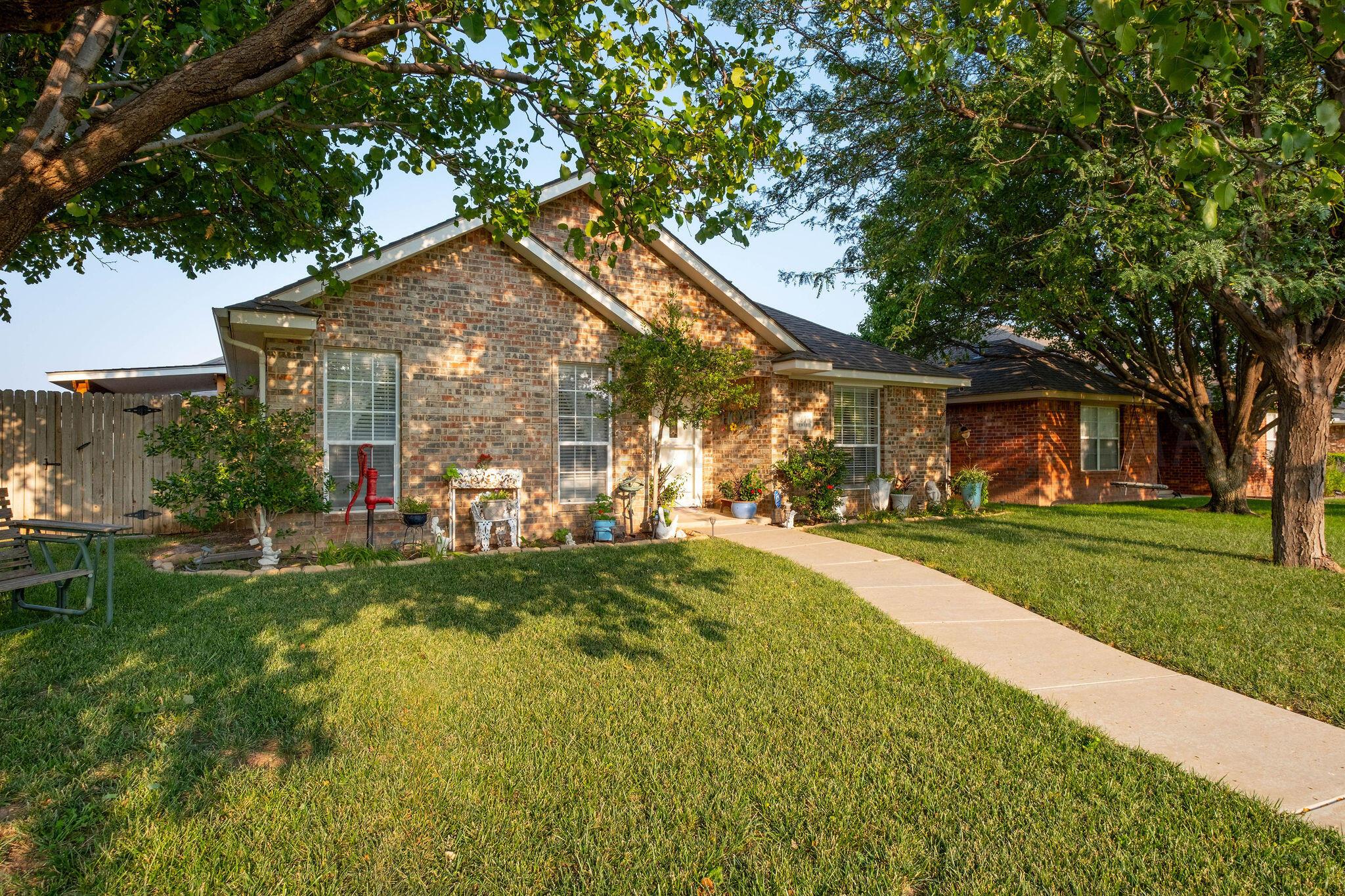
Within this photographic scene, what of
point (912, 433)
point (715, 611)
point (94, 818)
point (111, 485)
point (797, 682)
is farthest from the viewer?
point (912, 433)

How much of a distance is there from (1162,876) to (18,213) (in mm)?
5566

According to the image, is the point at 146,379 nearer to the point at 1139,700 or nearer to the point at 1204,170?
the point at 1139,700

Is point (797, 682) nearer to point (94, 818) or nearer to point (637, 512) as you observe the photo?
point (94, 818)

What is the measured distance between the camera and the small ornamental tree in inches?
321

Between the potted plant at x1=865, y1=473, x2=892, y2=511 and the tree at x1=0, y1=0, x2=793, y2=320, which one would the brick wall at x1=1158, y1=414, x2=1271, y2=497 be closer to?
the potted plant at x1=865, y1=473, x2=892, y2=511

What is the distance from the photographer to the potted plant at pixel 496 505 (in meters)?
9.95

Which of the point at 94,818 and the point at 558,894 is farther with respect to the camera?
the point at 94,818

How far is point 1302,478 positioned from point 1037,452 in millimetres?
8999

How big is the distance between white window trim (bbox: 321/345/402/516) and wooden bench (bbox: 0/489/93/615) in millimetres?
3549

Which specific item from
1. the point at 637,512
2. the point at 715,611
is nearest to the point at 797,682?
the point at 715,611

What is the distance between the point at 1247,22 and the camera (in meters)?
2.49

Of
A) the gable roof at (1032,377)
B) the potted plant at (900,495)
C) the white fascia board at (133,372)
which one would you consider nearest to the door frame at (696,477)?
the potted plant at (900,495)

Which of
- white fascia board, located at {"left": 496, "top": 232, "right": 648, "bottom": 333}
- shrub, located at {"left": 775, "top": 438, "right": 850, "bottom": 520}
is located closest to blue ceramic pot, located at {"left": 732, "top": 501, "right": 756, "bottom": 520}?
shrub, located at {"left": 775, "top": 438, "right": 850, "bottom": 520}

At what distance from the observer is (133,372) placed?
15188 millimetres
